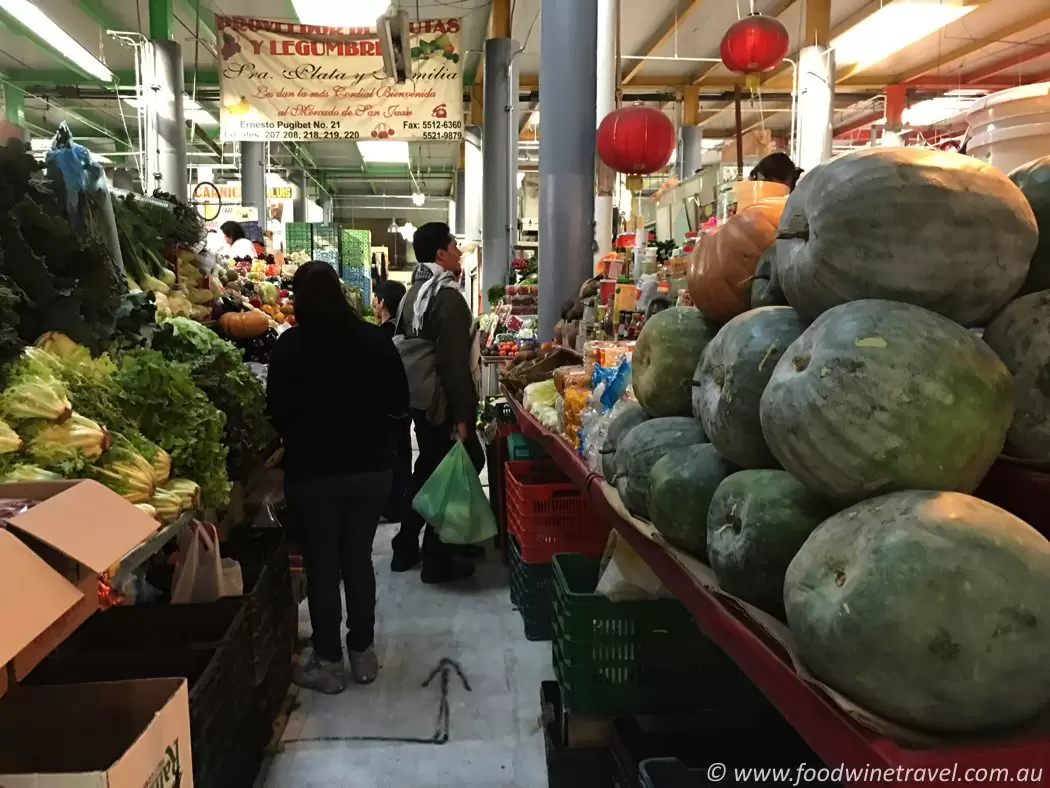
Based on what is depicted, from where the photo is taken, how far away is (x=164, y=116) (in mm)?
8336

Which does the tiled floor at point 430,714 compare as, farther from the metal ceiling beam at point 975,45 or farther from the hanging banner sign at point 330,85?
the metal ceiling beam at point 975,45

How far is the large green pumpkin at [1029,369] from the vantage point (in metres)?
1.05

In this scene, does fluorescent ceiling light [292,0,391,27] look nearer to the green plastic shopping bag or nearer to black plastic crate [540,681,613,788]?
the green plastic shopping bag

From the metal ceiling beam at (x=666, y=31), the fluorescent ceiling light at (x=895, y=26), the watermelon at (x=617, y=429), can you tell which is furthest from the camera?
the metal ceiling beam at (x=666, y=31)

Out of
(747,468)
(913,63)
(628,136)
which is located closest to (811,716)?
(747,468)

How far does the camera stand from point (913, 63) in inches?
472

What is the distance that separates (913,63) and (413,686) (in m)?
12.4

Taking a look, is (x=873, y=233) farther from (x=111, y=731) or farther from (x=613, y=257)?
(x=613, y=257)

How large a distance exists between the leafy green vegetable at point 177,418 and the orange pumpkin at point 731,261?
154 cm

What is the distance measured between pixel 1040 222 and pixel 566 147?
163 inches

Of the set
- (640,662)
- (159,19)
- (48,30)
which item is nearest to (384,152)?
(159,19)

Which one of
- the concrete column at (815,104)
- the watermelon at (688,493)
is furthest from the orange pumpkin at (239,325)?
the concrete column at (815,104)

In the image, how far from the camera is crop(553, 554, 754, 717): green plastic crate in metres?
2.28

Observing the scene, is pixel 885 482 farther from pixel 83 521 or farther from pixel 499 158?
pixel 499 158
